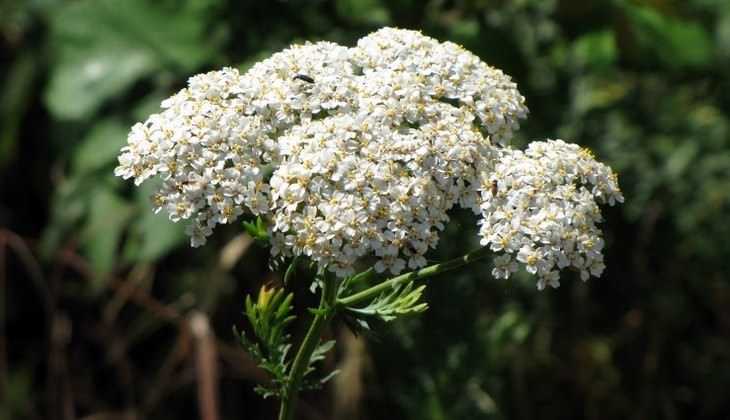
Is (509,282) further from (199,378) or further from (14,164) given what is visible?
(14,164)

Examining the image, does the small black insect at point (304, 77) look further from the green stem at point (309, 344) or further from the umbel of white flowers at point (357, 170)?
the green stem at point (309, 344)

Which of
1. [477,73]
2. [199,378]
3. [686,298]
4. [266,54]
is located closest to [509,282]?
[477,73]

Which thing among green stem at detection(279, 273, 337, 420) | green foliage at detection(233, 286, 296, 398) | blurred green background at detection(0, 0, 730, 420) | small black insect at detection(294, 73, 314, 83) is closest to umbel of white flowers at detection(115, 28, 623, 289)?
small black insect at detection(294, 73, 314, 83)

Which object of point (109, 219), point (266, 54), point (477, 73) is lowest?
point (477, 73)

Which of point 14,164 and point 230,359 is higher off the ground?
point 14,164

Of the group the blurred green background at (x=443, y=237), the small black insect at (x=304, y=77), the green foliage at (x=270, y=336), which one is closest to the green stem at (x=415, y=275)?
the green foliage at (x=270, y=336)

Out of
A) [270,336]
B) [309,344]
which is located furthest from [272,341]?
[309,344]

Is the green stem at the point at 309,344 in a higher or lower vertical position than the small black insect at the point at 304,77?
lower
